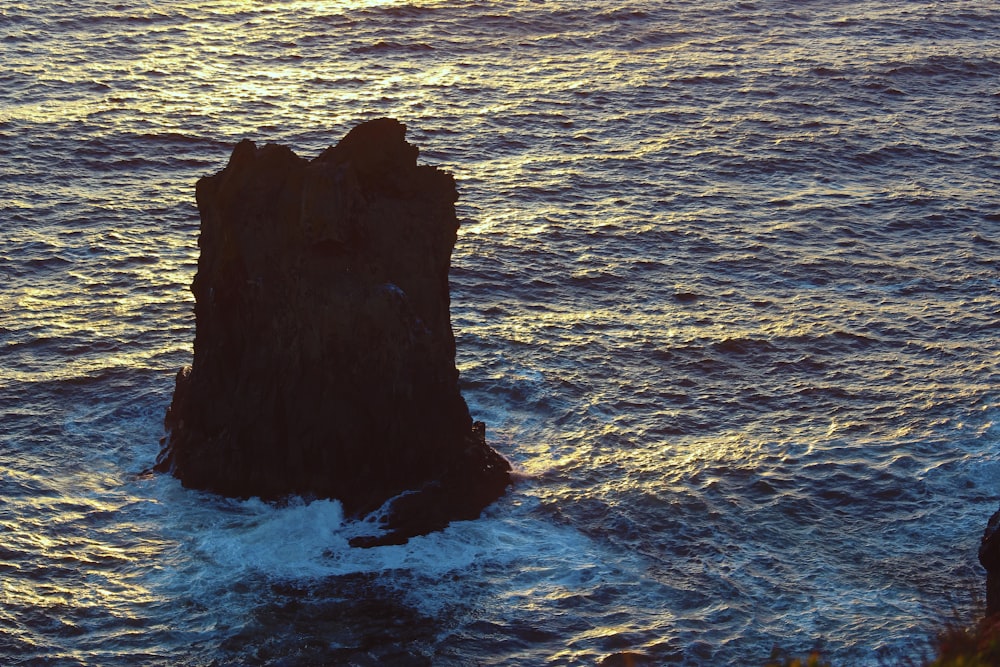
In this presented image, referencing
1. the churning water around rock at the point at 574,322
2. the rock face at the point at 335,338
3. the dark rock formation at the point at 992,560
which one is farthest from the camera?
the rock face at the point at 335,338

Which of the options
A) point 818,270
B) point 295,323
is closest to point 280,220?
point 295,323

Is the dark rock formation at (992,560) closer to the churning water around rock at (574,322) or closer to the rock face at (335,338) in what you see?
the churning water around rock at (574,322)

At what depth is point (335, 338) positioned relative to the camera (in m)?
39.0

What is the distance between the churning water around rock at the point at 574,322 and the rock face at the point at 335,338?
3.75ft

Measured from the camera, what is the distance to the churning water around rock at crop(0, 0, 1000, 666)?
3619 cm

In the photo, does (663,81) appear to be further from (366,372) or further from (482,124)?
(366,372)

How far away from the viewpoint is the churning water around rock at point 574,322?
119ft

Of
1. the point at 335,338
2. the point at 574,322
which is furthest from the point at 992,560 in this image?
the point at 574,322

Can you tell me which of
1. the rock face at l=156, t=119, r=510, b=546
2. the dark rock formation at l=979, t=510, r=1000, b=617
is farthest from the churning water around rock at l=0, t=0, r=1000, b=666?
the dark rock formation at l=979, t=510, r=1000, b=617

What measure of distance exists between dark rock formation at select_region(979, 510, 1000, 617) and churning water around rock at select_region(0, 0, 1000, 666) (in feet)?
7.62

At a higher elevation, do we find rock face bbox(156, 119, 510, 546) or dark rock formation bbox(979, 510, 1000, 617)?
rock face bbox(156, 119, 510, 546)

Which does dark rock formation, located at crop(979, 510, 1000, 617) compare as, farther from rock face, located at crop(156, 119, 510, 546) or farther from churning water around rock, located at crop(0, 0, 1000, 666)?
rock face, located at crop(156, 119, 510, 546)

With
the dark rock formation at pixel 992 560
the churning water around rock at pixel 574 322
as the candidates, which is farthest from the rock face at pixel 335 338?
the dark rock formation at pixel 992 560

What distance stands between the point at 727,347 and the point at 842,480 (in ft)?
30.6
